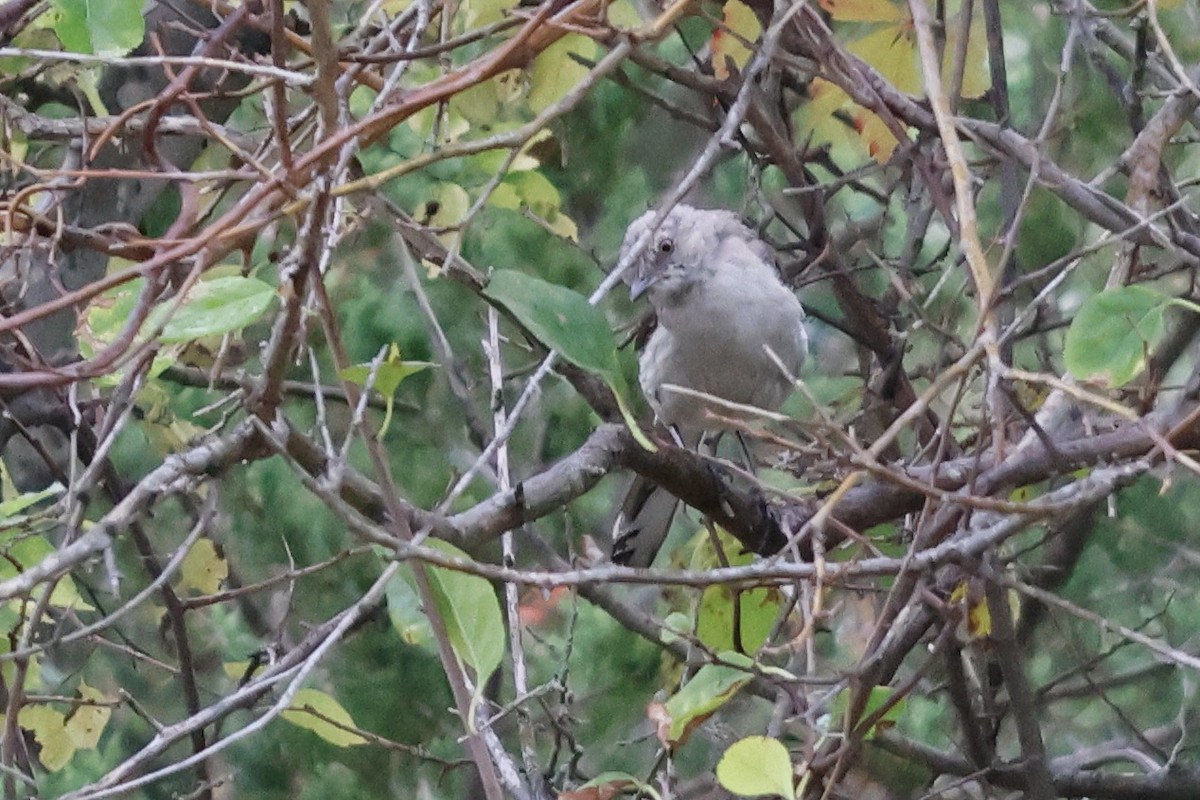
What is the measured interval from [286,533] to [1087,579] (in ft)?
5.29

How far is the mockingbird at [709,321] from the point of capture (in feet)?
9.13

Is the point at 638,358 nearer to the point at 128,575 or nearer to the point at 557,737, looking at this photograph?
the point at 128,575

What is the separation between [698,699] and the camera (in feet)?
4.79

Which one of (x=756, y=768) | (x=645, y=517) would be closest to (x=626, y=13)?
(x=645, y=517)

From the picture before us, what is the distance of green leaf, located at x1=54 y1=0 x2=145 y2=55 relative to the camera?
1450 mm

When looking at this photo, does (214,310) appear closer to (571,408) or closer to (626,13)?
(626,13)

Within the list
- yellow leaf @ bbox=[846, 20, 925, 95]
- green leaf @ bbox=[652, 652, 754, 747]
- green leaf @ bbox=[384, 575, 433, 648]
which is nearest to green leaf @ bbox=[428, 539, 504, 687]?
green leaf @ bbox=[652, 652, 754, 747]

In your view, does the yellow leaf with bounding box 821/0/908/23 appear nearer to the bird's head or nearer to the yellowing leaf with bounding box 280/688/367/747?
the bird's head

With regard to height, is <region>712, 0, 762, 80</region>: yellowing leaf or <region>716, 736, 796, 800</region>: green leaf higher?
<region>712, 0, 762, 80</region>: yellowing leaf

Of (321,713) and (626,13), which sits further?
(626,13)

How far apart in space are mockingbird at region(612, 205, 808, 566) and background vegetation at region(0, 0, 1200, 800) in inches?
4.6

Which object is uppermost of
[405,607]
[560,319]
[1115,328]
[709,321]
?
[709,321]

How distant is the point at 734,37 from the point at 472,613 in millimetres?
1119

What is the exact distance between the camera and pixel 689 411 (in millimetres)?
2844
